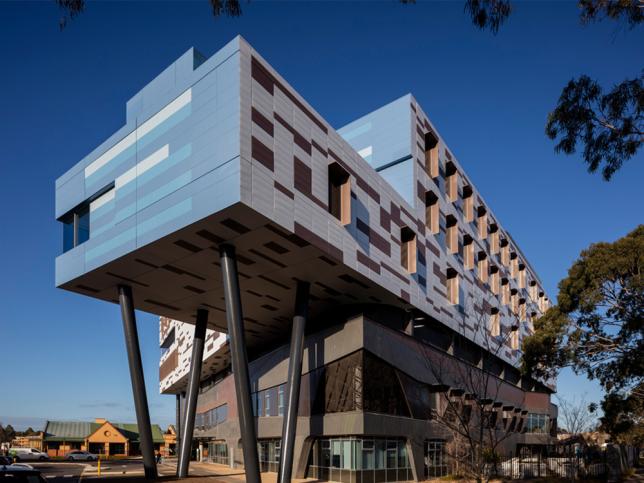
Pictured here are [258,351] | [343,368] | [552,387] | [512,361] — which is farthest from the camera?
[552,387]

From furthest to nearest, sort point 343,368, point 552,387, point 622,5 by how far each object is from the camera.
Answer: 1. point 552,387
2. point 343,368
3. point 622,5

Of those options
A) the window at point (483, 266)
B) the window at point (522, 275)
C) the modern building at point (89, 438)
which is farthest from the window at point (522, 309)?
the modern building at point (89, 438)

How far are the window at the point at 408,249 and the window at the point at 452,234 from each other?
9054 mm

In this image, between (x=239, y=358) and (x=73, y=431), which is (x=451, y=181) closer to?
(x=239, y=358)

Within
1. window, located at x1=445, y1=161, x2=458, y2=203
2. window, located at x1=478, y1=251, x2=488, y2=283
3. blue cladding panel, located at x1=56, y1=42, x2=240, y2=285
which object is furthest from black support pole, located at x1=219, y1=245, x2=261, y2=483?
window, located at x1=478, y1=251, x2=488, y2=283

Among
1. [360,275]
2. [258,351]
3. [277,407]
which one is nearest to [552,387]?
[258,351]

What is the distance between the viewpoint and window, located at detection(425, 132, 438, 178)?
45344mm

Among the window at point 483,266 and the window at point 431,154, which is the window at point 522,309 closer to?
the window at point 483,266

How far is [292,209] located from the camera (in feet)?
91.9

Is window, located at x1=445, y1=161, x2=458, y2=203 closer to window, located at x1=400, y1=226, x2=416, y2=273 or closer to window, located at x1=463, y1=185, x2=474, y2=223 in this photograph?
window, located at x1=463, y1=185, x2=474, y2=223

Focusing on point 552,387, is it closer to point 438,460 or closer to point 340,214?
point 438,460

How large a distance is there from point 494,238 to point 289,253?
125 ft

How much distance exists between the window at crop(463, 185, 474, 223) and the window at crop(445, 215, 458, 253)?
522 centimetres

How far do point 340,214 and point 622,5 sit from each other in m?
19.2
